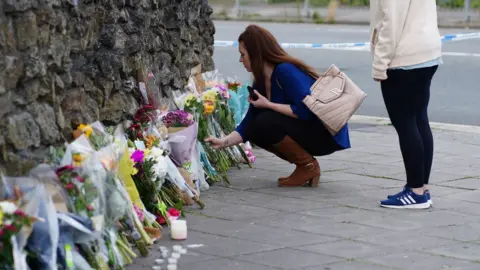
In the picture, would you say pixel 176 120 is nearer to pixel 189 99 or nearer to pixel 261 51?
pixel 189 99

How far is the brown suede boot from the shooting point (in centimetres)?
684

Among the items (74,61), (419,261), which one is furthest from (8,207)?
(419,261)

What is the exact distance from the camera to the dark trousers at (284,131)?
22.2 feet

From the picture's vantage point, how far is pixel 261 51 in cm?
670

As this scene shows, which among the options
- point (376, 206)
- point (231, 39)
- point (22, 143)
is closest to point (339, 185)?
point (376, 206)

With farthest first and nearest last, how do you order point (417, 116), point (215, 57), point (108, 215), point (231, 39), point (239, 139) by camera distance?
point (231, 39)
point (215, 57)
point (239, 139)
point (417, 116)
point (108, 215)

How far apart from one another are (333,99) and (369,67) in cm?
824

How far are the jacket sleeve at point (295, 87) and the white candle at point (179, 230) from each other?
155 cm

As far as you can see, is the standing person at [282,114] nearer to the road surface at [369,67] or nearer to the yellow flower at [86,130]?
the yellow flower at [86,130]

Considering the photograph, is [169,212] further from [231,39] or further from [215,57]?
[231,39]

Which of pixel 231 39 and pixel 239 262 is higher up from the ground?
pixel 239 262

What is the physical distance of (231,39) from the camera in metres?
19.2

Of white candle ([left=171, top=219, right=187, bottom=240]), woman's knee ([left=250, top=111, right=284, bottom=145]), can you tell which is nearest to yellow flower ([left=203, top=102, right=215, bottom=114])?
woman's knee ([left=250, top=111, right=284, bottom=145])

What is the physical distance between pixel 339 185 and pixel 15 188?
3.01 m
